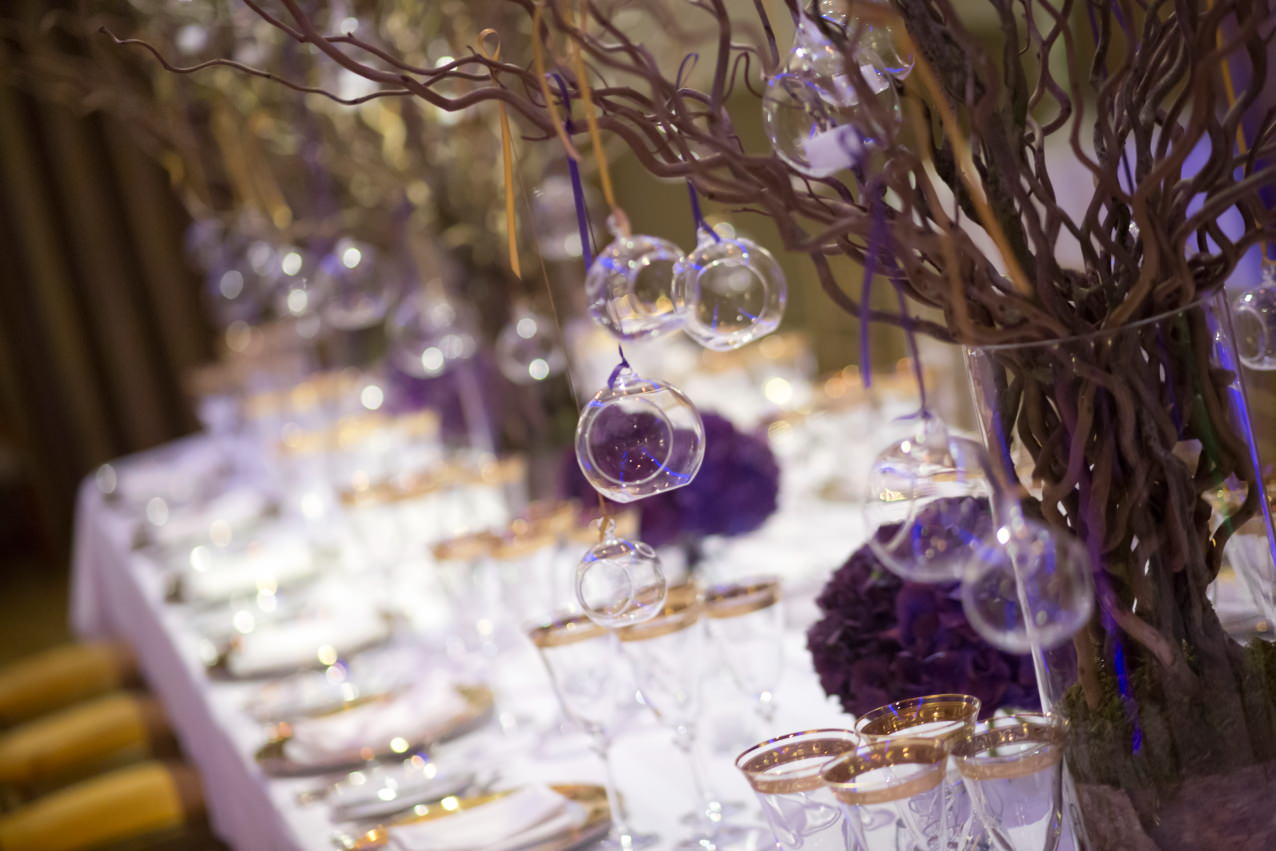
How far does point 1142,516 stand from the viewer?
2.88 feet

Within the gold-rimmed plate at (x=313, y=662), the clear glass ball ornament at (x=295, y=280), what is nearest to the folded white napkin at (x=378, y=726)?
the gold-rimmed plate at (x=313, y=662)

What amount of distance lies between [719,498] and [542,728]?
38cm

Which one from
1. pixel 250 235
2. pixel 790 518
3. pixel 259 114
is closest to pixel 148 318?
pixel 250 235

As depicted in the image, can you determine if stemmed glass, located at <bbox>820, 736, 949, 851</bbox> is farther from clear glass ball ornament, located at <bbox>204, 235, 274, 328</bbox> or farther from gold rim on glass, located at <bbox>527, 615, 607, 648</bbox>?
clear glass ball ornament, located at <bbox>204, 235, 274, 328</bbox>

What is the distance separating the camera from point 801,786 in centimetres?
89

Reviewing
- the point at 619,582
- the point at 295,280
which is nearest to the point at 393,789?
the point at 619,582

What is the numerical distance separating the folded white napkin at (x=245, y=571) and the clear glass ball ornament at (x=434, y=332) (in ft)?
1.42

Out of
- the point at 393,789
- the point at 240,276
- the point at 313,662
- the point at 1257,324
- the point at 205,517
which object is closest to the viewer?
the point at 1257,324

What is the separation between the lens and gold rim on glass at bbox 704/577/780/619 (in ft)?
3.91

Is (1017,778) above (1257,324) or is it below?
below

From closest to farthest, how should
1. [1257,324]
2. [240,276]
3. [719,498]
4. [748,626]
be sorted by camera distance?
1. [1257,324]
2. [748,626]
3. [719,498]
4. [240,276]

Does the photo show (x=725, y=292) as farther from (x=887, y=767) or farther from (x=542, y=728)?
(x=542, y=728)

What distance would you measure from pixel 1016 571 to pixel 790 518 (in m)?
1.37

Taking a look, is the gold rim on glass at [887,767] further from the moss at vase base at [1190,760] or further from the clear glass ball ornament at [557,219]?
the clear glass ball ornament at [557,219]
